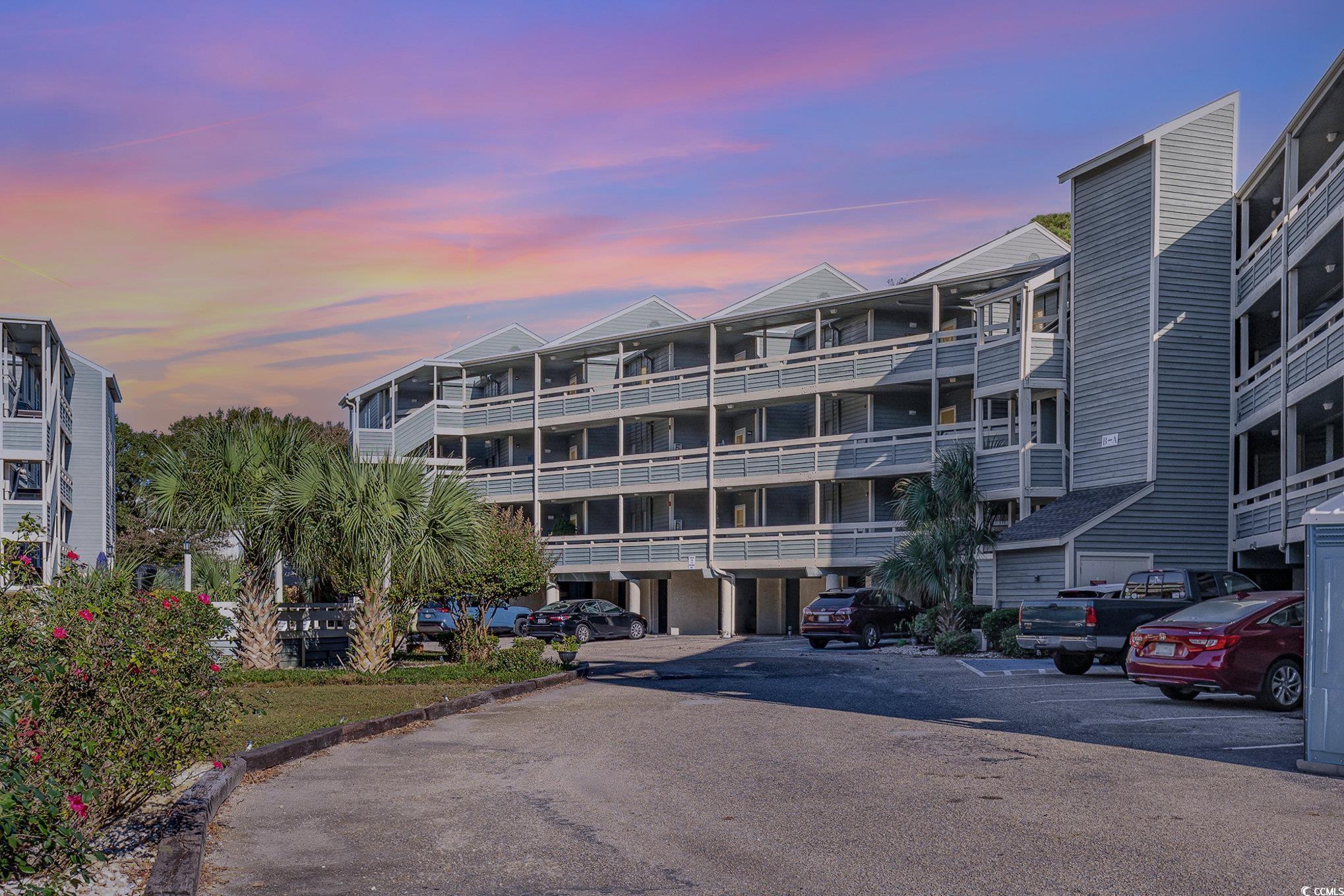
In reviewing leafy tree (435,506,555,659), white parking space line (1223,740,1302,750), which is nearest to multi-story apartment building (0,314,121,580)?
leafy tree (435,506,555,659)

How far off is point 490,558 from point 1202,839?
2142 cm

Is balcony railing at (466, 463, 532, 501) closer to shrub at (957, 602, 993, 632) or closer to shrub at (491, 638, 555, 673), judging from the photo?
shrub at (957, 602, 993, 632)

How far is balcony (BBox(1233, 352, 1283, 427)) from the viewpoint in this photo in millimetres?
29688

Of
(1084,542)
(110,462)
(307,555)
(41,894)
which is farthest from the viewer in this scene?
(110,462)

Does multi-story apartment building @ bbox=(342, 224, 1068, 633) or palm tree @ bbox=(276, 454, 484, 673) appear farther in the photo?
multi-story apartment building @ bbox=(342, 224, 1068, 633)

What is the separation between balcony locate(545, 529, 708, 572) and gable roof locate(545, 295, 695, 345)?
27.5 feet

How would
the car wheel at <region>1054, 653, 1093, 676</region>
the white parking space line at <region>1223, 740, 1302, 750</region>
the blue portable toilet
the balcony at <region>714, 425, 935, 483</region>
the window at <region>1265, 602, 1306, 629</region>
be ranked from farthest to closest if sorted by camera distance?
the balcony at <region>714, 425, 935, 483</region>, the car wheel at <region>1054, 653, 1093, 676</region>, the window at <region>1265, 602, 1306, 629</region>, the white parking space line at <region>1223, 740, 1302, 750</region>, the blue portable toilet

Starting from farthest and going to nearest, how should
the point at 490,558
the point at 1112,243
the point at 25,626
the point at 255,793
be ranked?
the point at 1112,243 < the point at 490,558 < the point at 255,793 < the point at 25,626

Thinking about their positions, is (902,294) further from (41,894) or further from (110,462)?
(41,894)

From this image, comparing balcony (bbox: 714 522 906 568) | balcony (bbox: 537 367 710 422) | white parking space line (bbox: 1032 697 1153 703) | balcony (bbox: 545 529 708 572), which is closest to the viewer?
white parking space line (bbox: 1032 697 1153 703)

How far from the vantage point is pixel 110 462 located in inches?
2308

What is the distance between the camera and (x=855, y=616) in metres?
36.6

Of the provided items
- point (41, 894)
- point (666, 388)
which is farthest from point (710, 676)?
point (666, 388)

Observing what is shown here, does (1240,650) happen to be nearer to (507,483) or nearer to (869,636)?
(869,636)
